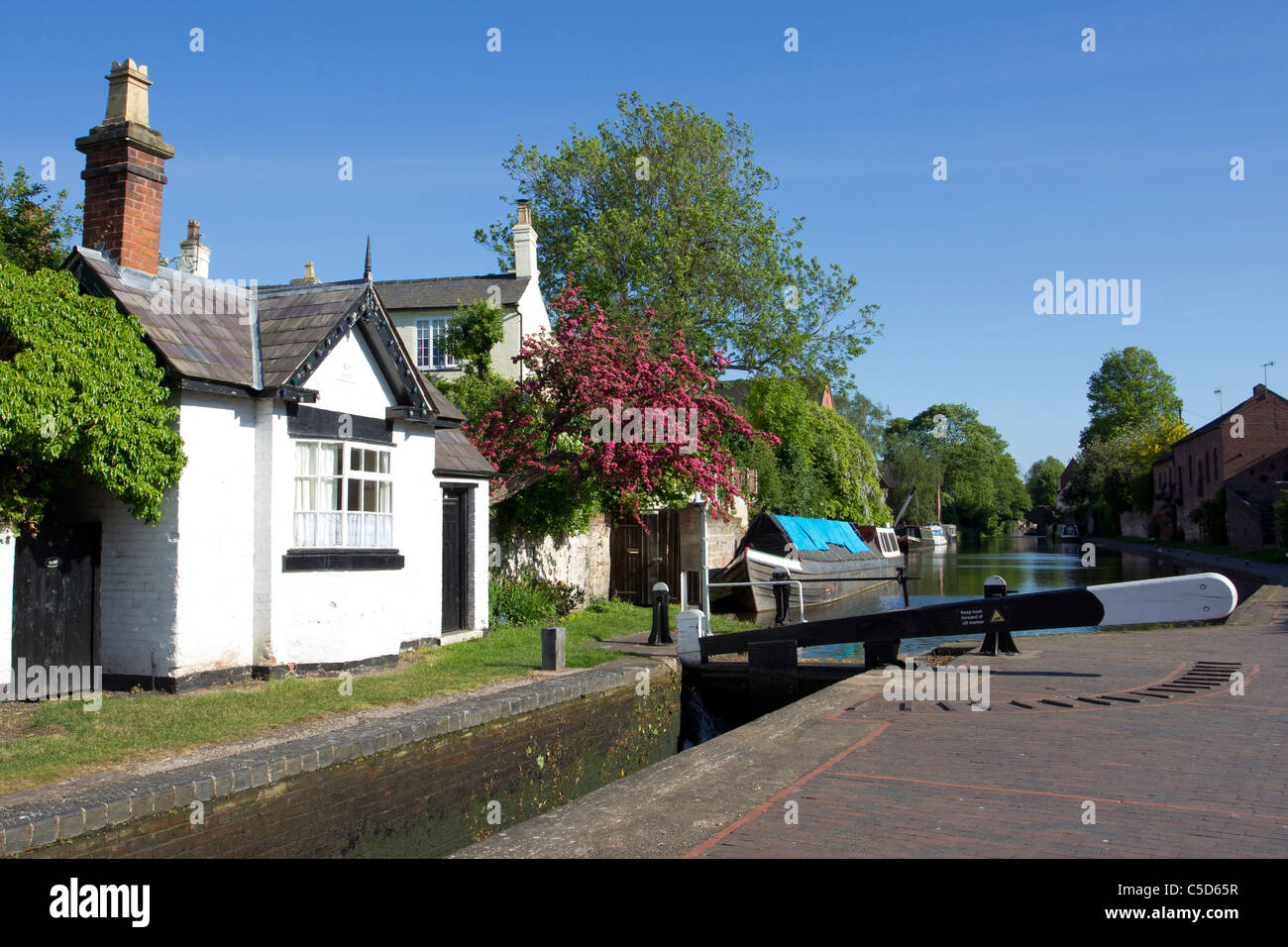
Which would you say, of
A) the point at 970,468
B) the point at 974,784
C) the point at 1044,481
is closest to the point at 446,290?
the point at 974,784

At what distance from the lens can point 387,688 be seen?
1066cm

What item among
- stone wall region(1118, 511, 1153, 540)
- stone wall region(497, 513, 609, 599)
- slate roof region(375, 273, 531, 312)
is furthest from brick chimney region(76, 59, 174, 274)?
stone wall region(1118, 511, 1153, 540)

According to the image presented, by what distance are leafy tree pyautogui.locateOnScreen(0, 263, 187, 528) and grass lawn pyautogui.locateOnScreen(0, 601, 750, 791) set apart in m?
2.10

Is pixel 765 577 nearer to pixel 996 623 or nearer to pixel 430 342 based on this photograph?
pixel 996 623

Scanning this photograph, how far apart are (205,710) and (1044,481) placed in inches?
5413

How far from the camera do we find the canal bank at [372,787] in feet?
20.0

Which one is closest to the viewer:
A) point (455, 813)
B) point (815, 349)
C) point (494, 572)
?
point (455, 813)

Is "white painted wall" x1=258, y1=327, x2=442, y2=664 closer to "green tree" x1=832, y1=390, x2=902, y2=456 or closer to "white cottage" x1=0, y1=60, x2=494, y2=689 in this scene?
"white cottage" x1=0, y1=60, x2=494, y2=689

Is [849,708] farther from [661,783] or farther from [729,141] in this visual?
[729,141]

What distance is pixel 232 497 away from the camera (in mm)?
11203

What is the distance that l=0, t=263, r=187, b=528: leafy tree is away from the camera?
29.1 ft

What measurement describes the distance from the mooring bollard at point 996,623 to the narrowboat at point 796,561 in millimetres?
8127

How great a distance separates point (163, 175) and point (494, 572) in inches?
336

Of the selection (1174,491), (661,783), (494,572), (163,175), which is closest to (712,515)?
(494,572)
